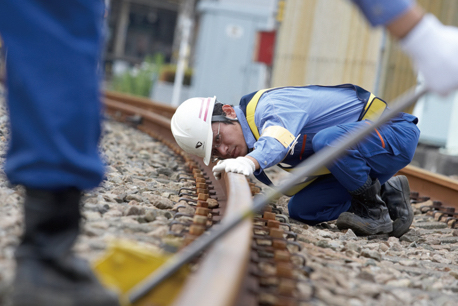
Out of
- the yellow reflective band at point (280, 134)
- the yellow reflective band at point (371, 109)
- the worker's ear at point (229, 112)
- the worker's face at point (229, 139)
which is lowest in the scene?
the worker's face at point (229, 139)

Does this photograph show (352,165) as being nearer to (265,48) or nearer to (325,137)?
(325,137)

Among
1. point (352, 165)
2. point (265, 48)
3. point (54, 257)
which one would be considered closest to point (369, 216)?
point (352, 165)

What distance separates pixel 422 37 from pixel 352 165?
1680 millimetres

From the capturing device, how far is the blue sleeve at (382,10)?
4.87ft

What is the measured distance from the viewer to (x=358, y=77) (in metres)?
9.47

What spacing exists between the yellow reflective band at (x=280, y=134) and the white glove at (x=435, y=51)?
1358 millimetres

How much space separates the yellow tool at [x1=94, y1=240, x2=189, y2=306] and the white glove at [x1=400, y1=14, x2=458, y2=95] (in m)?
1.00

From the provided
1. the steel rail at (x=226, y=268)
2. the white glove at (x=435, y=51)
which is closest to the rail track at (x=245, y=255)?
the steel rail at (x=226, y=268)

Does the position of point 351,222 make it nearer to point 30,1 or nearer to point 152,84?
point 30,1

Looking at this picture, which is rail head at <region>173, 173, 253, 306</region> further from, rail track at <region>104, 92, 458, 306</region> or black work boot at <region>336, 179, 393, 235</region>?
black work boot at <region>336, 179, 393, 235</region>

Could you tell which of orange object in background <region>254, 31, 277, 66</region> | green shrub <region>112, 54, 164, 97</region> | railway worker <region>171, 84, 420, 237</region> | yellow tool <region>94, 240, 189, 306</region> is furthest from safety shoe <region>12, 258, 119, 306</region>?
green shrub <region>112, 54, 164, 97</region>

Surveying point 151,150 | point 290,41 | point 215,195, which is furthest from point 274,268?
point 290,41

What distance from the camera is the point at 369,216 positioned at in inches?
133

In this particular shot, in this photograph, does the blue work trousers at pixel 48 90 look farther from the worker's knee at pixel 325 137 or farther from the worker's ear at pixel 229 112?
the worker's ear at pixel 229 112
